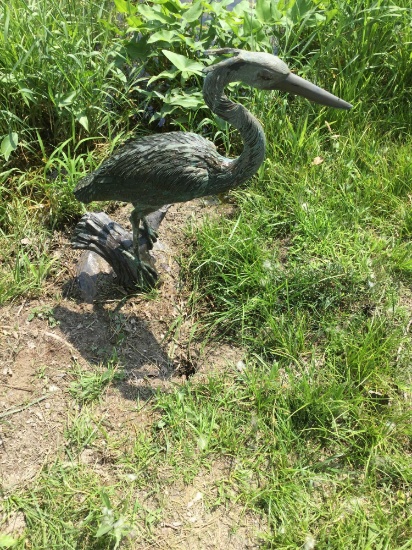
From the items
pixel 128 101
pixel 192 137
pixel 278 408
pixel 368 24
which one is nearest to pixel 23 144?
pixel 128 101

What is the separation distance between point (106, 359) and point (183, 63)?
1719 mm

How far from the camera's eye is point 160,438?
2377 millimetres

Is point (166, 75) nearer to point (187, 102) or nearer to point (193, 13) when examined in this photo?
point (187, 102)

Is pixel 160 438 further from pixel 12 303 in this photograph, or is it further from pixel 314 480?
pixel 12 303

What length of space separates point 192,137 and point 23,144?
1296 mm

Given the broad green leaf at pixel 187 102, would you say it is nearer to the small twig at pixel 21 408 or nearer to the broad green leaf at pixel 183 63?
the broad green leaf at pixel 183 63

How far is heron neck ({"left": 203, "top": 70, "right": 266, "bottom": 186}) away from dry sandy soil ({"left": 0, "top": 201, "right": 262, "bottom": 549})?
A: 0.89 metres

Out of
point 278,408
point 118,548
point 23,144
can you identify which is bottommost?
point 118,548

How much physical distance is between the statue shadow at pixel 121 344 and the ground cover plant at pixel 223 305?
0.01 m

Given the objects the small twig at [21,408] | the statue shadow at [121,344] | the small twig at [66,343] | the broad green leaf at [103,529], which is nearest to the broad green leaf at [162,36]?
the statue shadow at [121,344]

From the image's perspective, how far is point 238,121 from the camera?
2090 mm

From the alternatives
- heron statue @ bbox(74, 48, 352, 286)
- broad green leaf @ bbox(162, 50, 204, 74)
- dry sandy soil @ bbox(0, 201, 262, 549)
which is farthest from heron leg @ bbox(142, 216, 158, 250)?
broad green leaf @ bbox(162, 50, 204, 74)

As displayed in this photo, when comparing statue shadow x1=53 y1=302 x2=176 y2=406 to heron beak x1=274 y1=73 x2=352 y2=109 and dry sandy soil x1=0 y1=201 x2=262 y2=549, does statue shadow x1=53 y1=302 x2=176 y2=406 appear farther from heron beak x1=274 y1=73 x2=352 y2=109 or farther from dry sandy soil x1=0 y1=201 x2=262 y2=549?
heron beak x1=274 y1=73 x2=352 y2=109

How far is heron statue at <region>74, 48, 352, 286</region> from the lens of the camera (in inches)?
77.8
